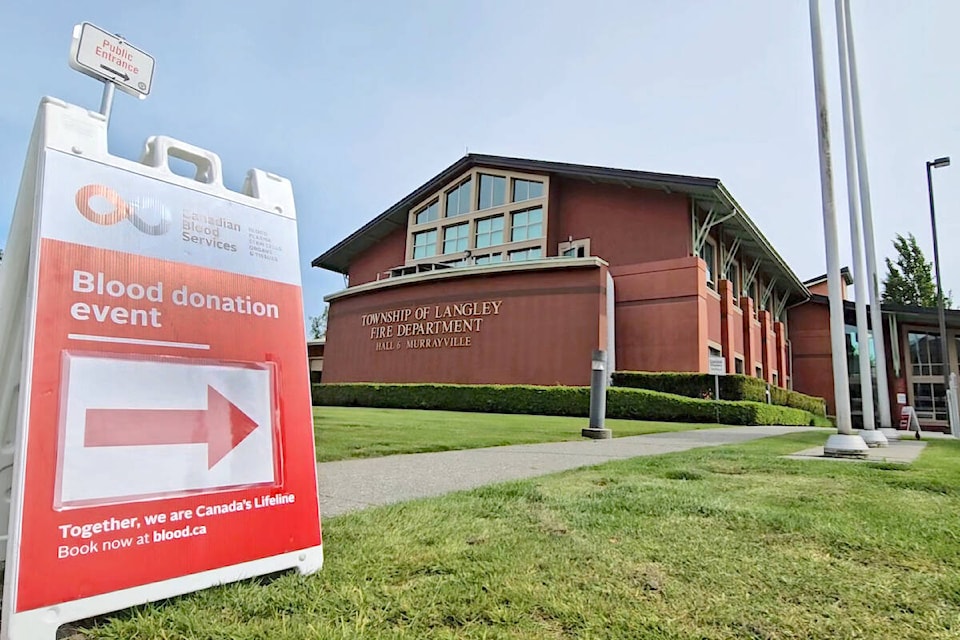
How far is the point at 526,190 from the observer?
1139 inches

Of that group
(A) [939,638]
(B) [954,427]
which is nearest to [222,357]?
(A) [939,638]

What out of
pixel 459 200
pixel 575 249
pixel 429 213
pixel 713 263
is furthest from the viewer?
pixel 429 213

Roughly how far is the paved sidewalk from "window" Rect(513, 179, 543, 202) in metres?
21.5

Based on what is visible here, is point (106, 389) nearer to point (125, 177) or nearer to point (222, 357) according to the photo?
point (222, 357)

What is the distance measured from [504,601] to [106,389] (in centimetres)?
158

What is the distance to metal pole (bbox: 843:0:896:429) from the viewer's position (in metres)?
12.1

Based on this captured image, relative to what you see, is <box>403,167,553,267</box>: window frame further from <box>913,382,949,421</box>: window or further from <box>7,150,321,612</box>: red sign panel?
<box>7,150,321,612</box>: red sign panel

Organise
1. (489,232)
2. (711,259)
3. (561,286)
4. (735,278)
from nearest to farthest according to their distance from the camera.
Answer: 1. (561,286)
2. (711,259)
3. (489,232)
4. (735,278)

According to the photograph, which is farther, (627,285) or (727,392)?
(627,285)

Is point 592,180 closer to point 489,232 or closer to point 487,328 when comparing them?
point 489,232

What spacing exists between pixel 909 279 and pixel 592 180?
116ft

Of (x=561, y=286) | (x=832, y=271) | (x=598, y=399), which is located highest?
(x=561, y=286)

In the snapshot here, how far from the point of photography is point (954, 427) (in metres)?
16.8

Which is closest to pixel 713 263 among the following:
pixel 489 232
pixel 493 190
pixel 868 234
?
pixel 489 232
